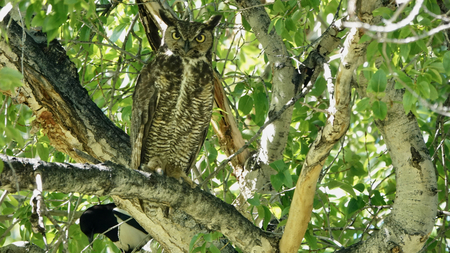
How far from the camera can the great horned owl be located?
278cm

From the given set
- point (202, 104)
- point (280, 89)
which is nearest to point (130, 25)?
point (202, 104)

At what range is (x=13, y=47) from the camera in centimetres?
229

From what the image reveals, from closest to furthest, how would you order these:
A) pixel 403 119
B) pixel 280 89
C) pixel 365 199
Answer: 1. pixel 403 119
2. pixel 365 199
3. pixel 280 89

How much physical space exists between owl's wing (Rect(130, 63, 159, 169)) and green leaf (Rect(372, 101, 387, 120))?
148cm

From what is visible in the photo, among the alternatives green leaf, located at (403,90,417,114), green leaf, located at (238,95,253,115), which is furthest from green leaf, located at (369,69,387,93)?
green leaf, located at (238,95,253,115)

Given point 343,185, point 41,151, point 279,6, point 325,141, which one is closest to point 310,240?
point 343,185

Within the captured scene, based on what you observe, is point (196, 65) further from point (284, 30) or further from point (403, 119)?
point (403, 119)

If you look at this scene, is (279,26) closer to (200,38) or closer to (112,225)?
(200,38)

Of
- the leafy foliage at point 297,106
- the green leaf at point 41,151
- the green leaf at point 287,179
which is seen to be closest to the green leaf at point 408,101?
the leafy foliage at point 297,106

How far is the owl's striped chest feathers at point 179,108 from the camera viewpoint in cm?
279

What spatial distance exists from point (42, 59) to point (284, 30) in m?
1.34

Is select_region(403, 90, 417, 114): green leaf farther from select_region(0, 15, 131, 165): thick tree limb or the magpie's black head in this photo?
the magpie's black head

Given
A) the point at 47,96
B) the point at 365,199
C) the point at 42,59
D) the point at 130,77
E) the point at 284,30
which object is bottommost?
the point at 47,96

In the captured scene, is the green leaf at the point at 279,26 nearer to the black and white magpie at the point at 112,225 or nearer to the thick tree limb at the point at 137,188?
the thick tree limb at the point at 137,188
